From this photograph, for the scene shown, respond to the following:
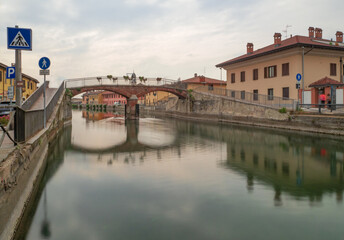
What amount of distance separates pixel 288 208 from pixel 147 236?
3.51 m

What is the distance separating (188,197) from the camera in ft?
24.1

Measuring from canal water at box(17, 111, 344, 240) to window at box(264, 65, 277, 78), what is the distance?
18.5m

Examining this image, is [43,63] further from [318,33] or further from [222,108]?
[318,33]

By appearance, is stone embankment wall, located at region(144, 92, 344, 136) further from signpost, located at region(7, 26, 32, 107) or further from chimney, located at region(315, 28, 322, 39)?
signpost, located at region(7, 26, 32, 107)

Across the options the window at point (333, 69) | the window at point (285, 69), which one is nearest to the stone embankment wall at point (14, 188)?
the window at point (285, 69)

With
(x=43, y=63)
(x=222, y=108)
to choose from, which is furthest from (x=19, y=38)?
(x=222, y=108)

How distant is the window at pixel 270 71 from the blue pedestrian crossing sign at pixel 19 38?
26745mm

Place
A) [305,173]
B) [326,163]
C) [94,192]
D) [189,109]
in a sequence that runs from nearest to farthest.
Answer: [94,192] < [305,173] < [326,163] < [189,109]

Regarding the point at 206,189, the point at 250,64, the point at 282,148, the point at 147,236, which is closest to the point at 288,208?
the point at 206,189

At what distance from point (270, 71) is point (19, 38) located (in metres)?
27.7

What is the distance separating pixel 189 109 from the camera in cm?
4491

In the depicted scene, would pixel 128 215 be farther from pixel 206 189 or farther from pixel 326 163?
pixel 326 163

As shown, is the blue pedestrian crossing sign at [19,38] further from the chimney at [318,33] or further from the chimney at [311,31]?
the chimney at [318,33]

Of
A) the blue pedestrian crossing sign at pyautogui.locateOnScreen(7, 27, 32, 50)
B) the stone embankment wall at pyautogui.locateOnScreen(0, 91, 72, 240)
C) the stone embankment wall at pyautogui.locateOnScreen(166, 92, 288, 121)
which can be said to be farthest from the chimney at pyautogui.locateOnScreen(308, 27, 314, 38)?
the stone embankment wall at pyautogui.locateOnScreen(0, 91, 72, 240)
